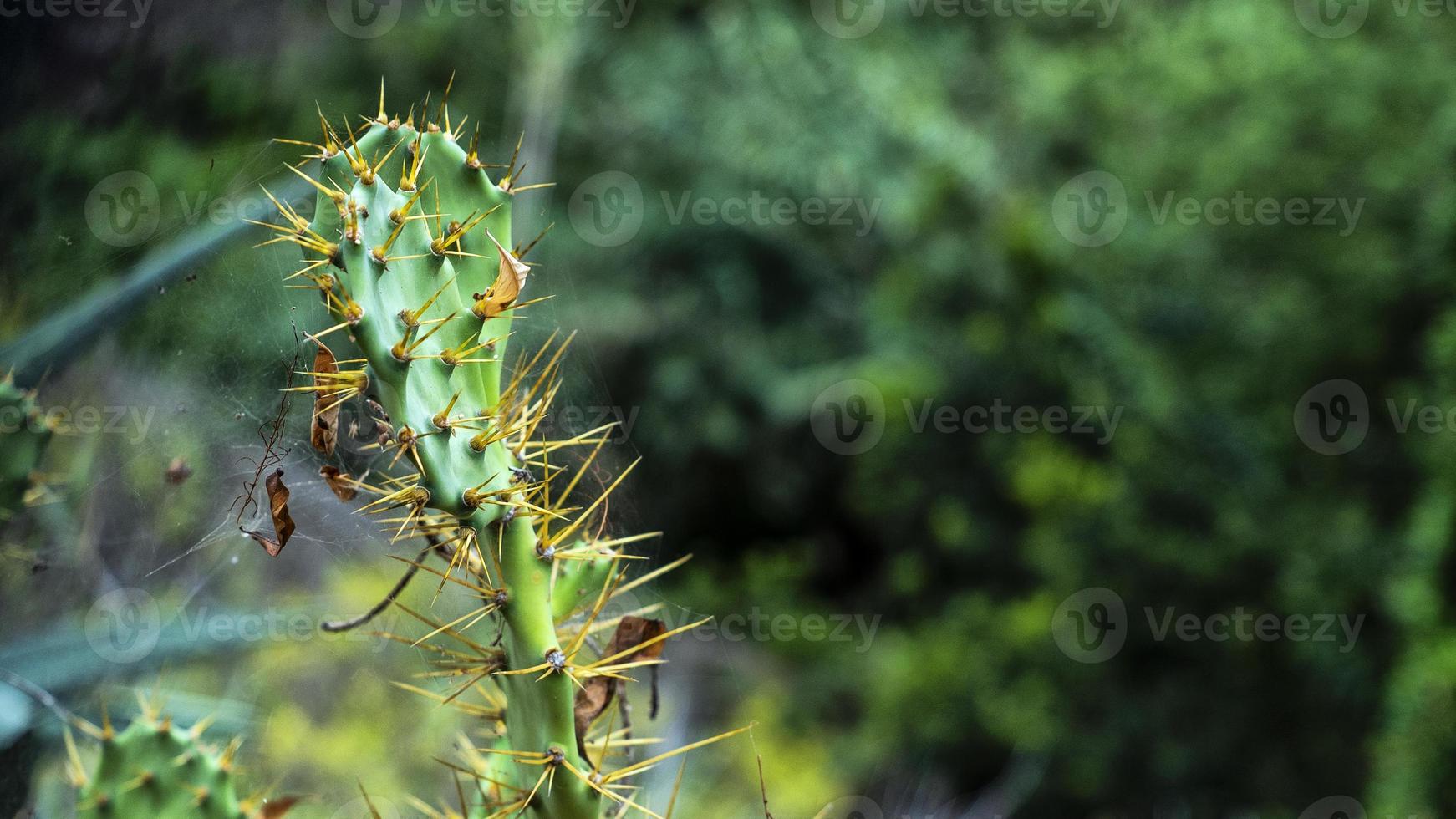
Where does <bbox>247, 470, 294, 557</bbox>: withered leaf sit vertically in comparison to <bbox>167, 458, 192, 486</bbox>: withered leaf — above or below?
above

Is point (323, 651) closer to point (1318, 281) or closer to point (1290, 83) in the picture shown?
point (1318, 281)

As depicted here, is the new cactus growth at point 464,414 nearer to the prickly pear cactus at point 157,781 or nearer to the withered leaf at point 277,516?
the withered leaf at point 277,516

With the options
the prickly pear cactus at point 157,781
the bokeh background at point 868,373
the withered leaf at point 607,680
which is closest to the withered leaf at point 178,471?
the bokeh background at point 868,373

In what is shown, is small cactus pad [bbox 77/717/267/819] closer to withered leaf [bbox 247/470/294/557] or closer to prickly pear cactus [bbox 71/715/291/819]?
prickly pear cactus [bbox 71/715/291/819]

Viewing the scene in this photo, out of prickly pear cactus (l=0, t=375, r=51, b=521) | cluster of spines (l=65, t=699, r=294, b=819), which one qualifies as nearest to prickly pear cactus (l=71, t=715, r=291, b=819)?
cluster of spines (l=65, t=699, r=294, b=819)

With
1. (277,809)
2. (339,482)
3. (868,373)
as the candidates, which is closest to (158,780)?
(277,809)

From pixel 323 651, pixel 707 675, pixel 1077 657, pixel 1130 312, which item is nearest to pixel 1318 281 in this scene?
pixel 1130 312
